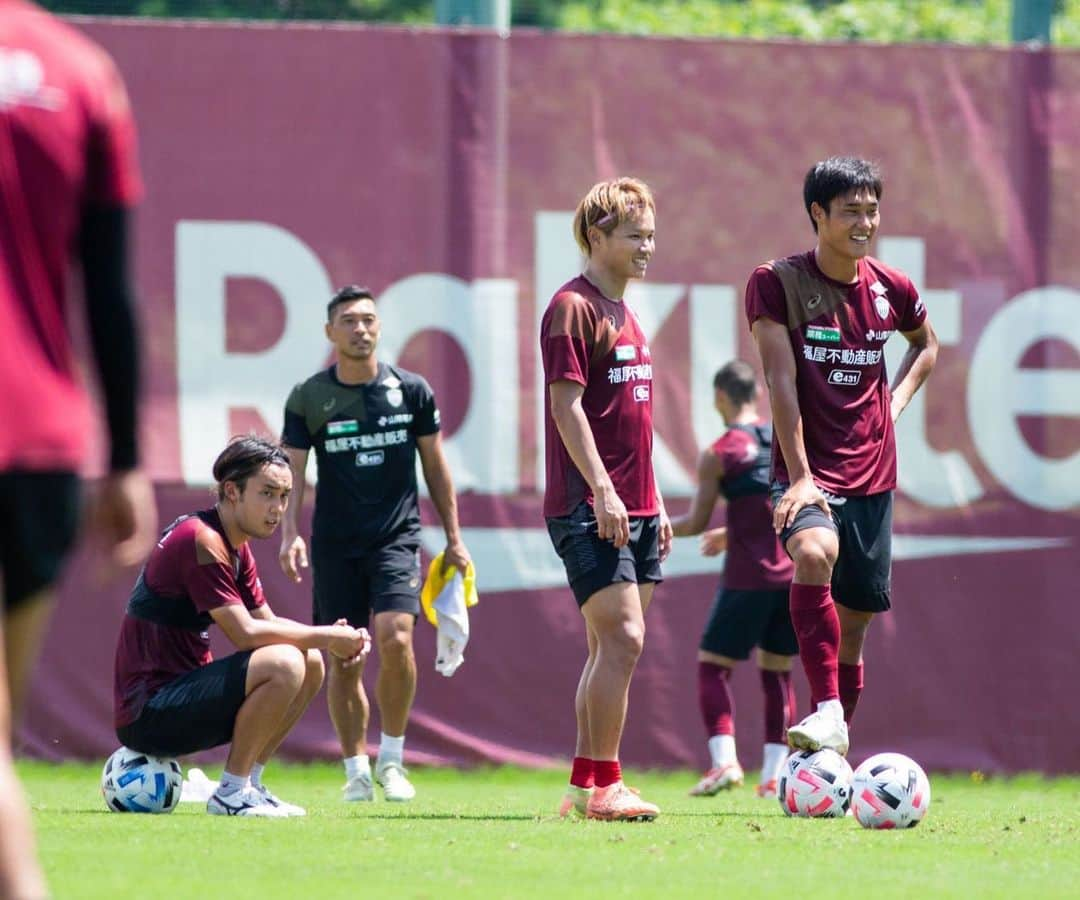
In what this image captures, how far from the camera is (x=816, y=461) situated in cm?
Result: 706

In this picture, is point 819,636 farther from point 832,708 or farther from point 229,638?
point 229,638

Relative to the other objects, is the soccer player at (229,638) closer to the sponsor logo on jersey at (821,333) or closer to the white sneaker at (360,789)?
the white sneaker at (360,789)

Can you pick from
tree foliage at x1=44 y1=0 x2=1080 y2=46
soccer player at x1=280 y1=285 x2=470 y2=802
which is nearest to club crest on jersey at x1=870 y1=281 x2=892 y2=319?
soccer player at x1=280 y1=285 x2=470 y2=802

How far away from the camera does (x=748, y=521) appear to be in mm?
9164

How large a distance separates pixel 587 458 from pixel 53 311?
3331 millimetres

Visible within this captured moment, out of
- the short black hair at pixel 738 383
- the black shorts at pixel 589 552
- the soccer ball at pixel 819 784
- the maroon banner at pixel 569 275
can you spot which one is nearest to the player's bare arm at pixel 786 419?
the black shorts at pixel 589 552

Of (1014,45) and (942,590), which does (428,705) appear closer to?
(942,590)

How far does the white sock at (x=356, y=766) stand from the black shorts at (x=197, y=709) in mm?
1436

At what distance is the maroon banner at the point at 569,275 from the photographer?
33.4 feet

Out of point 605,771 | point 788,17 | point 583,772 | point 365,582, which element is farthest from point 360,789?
point 788,17

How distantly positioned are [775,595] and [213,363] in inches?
131

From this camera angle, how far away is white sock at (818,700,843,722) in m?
6.66

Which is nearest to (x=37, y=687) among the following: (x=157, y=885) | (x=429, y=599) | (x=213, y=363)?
(x=213, y=363)

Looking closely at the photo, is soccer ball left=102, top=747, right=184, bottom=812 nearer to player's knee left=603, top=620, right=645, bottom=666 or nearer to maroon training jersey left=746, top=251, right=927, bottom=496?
player's knee left=603, top=620, right=645, bottom=666
